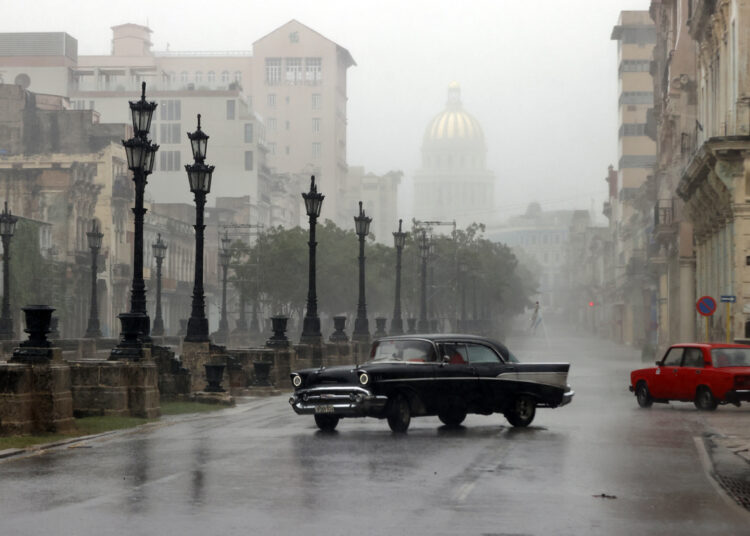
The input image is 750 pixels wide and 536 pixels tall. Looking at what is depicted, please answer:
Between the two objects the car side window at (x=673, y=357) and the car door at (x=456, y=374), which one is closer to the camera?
the car door at (x=456, y=374)

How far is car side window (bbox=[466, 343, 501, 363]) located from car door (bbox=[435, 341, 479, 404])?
13 centimetres

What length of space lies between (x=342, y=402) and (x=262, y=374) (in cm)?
1542

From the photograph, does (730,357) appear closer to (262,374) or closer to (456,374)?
(456,374)

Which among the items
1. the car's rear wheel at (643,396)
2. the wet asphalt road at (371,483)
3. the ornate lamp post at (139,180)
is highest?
the ornate lamp post at (139,180)

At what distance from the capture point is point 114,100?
154125 mm

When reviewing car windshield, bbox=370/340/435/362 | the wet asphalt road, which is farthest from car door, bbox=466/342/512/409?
car windshield, bbox=370/340/435/362

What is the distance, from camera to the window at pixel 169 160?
154000 mm

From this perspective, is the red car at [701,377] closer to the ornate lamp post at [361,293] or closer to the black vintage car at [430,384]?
the black vintage car at [430,384]

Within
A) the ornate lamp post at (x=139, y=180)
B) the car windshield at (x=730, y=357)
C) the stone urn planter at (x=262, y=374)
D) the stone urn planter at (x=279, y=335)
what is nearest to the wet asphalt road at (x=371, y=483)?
the ornate lamp post at (x=139, y=180)

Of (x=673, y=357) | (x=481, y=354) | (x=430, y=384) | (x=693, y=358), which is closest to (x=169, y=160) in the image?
(x=673, y=357)

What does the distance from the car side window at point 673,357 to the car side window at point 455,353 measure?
877 cm

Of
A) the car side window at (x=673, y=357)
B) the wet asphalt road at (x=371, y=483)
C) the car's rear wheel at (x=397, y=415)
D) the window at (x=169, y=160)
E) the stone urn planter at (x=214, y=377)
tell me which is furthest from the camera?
the window at (x=169, y=160)

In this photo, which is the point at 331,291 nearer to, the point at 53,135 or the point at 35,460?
the point at 53,135

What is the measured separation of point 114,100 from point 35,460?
461 ft
